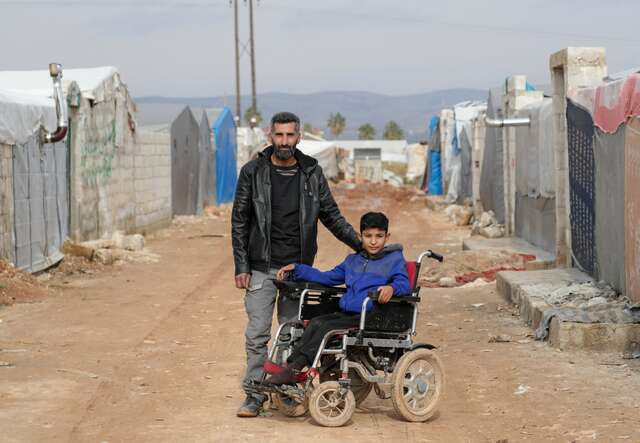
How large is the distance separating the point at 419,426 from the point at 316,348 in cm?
80

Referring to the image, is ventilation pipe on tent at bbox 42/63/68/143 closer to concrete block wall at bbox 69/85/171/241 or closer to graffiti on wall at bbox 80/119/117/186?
concrete block wall at bbox 69/85/171/241

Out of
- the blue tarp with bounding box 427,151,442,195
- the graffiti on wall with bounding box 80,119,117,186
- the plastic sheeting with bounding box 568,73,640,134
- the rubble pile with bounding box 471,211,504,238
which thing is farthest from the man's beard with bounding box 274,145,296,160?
the blue tarp with bounding box 427,151,442,195

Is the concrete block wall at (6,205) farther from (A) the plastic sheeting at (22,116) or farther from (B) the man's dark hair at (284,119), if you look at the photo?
(B) the man's dark hair at (284,119)

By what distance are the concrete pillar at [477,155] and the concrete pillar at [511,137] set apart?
16.0ft

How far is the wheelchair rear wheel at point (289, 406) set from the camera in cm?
664

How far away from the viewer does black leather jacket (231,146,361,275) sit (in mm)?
6656

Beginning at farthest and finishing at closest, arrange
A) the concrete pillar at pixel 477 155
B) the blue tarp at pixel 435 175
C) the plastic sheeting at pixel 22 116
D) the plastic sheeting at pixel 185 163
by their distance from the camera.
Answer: the blue tarp at pixel 435 175 < the plastic sheeting at pixel 185 163 < the concrete pillar at pixel 477 155 < the plastic sheeting at pixel 22 116

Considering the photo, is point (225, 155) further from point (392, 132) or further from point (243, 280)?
point (392, 132)

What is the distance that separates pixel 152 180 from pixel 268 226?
18.4 meters

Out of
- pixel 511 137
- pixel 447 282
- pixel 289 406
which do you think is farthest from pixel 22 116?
pixel 289 406

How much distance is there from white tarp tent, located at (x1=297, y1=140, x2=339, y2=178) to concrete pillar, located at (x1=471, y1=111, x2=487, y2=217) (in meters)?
30.1

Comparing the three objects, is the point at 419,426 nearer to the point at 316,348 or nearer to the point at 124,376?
the point at 316,348

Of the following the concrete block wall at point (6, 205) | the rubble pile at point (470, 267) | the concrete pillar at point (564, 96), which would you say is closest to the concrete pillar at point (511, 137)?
the rubble pile at point (470, 267)

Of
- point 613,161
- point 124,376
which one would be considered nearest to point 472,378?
point 124,376
